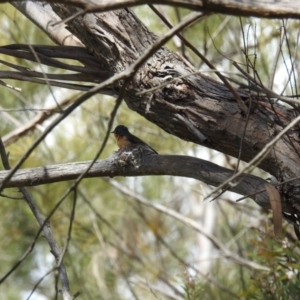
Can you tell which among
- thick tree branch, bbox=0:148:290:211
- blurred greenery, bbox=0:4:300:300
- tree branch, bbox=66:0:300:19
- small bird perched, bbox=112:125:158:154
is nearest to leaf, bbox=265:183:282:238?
thick tree branch, bbox=0:148:290:211

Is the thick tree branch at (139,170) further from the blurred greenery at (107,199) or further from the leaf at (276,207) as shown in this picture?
the blurred greenery at (107,199)

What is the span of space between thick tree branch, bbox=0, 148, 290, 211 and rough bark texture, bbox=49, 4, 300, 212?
0.07 metres

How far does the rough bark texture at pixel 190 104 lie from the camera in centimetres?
142

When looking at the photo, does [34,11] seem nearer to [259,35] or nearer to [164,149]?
[259,35]

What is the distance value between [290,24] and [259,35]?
181 mm

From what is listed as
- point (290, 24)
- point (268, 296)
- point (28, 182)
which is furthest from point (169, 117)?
point (290, 24)

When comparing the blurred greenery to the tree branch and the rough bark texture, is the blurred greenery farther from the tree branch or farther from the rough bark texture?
the tree branch

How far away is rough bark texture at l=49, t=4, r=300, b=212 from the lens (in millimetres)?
1425

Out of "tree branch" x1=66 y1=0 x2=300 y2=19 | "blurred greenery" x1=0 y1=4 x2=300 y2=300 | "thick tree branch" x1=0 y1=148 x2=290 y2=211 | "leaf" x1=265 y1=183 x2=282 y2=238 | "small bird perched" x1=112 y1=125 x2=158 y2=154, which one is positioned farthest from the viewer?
"blurred greenery" x1=0 y1=4 x2=300 y2=300

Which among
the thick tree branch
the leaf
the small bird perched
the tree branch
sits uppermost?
the small bird perched

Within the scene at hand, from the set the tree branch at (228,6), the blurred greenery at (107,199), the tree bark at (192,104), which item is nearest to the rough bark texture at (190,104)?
the tree bark at (192,104)

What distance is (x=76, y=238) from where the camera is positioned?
3.92 meters

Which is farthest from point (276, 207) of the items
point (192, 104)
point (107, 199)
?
point (107, 199)

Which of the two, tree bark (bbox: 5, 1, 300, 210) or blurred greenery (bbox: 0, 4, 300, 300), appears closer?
tree bark (bbox: 5, 1, 300, 210)
